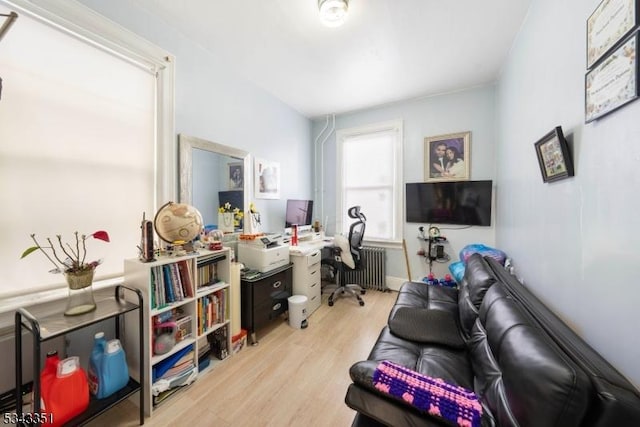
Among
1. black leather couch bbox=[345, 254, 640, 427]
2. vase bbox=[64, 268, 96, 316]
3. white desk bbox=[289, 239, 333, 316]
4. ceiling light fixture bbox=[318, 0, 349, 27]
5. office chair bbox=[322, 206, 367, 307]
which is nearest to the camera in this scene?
black leather couch bbox=[345, 254, 640, 427]

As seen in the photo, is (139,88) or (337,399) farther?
(139,88)

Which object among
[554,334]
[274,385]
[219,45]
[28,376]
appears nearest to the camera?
[554,334]

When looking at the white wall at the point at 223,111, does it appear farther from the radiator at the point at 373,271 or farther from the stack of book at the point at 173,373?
the radiator at the point at 373,271

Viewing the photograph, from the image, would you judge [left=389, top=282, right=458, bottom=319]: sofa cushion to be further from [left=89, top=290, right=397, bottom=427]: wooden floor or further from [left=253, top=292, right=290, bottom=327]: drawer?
[left=253, top=292, right=290, bottom=327]: drawer

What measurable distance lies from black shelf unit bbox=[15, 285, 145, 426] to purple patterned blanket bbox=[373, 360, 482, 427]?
142cm

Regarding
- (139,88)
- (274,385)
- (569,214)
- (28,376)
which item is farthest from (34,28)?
(569,214)

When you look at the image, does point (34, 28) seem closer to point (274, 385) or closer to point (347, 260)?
point (274, 385)

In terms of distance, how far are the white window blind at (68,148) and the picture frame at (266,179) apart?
1.16m

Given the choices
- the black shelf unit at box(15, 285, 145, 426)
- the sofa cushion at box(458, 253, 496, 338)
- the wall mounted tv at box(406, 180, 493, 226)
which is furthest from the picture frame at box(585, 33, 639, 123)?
the black shelf unit at box(15, 285, 145, 426)

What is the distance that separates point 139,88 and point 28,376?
2.02 m

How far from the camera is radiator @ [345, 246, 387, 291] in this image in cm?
355

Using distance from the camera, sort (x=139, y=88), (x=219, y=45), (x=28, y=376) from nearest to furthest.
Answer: (x=28, y=376) → (x=139, y=88) → (x=219, y=45)

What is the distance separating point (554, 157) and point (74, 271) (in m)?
2.79

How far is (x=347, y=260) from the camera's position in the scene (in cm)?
307
